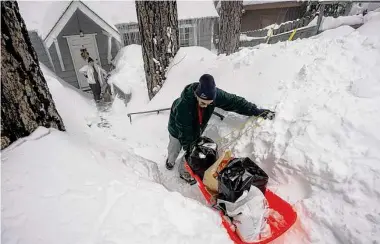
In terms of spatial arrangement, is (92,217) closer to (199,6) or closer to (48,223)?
(48,223)

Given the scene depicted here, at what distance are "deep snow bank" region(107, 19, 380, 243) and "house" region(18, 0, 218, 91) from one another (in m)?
9.21

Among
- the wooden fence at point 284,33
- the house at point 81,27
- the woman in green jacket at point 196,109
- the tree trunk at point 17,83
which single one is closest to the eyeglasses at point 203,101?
the woman in green jacket at point 196,109

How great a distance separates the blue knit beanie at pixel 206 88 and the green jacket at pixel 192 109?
7.7 inches

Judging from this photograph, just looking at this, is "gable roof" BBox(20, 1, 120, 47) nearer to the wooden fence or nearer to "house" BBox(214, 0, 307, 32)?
the wooden fence

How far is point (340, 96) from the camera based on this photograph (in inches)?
116

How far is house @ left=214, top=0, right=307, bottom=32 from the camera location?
46.4ft

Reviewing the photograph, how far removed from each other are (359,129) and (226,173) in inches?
57.9

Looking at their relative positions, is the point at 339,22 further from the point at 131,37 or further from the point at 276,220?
the point at 131,37

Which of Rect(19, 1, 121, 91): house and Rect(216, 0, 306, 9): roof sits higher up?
Rect(216, 0, 306, 9): roof

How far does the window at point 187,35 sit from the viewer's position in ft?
44.2

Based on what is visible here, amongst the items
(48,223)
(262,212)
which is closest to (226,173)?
(262,212)

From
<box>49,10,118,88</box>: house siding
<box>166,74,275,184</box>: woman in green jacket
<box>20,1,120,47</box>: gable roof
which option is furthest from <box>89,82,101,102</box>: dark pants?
<box>166,74,275,184</box>: woman in green jacket

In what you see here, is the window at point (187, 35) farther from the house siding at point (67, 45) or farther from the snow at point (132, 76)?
the house siding at point (67, 45)

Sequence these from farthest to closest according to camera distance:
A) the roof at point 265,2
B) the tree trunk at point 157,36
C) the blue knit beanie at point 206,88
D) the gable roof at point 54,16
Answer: the roof at point 265,2 < the gable roof at point 54,16 < the tree trunk at point 157,36 < the blue knit beanie at point 206,88
